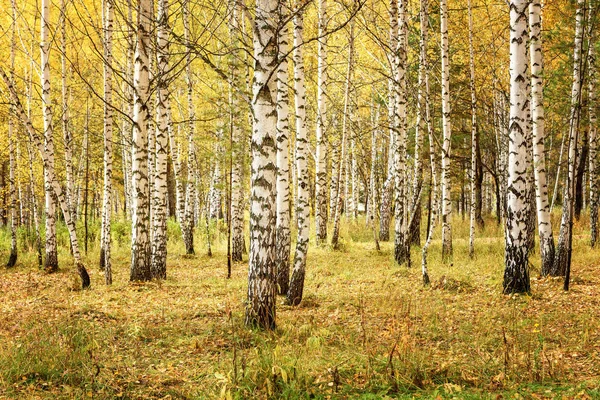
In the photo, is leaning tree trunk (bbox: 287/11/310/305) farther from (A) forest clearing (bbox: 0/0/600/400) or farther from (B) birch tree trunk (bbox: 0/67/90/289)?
(B) birch tree trunk (bbox: 0/67/90/289)

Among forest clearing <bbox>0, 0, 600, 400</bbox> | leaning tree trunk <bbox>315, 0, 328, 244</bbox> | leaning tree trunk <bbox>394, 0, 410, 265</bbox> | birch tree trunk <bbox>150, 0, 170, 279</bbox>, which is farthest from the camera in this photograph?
leaning tree trunk <bbox>315, 0, 328, 244</bbox>

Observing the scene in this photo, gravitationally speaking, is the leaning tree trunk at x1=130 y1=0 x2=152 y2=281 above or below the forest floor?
above

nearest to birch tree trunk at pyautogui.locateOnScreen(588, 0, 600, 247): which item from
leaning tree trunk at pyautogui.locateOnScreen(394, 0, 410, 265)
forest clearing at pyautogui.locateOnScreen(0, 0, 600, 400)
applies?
forest clearing at pyautogui.locateOnScreen(0, 0, 600, 400)

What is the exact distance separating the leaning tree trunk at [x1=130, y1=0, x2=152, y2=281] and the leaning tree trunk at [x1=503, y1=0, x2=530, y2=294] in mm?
6481

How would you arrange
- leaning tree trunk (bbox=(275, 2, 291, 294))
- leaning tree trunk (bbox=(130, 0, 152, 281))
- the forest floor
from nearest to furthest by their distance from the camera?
the forest floor, leaning tree trunk (bbox=(275, 2, 291, 294)), leaning tree trunk (bbox=(130, 0, 152, 281))

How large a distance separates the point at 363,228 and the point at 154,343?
54.6 ft

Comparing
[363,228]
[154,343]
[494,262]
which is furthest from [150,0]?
[363,228]

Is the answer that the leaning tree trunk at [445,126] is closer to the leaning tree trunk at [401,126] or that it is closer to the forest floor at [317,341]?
the leaning tree trunk at [401,126]

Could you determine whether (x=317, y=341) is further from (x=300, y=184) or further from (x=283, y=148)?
(x=300, y=184)

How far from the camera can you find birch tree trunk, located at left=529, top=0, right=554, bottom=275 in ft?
28.4

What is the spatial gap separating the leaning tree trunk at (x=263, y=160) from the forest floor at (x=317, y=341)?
0.70m

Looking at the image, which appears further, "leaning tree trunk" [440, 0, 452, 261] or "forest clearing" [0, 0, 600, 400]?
"leaning tree trunk" [440, 0, 452, 261]

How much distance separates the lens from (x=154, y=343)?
576cm

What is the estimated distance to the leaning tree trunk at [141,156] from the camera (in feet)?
30.5
